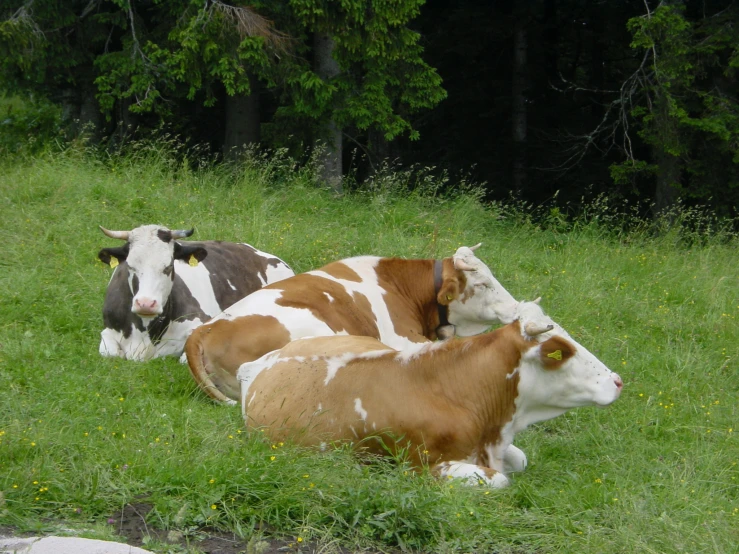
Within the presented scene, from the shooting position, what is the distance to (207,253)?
29.0ft

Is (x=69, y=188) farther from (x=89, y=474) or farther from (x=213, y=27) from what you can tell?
(x=89, y=474)

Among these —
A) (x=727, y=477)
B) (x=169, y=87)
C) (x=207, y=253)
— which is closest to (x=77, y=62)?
(x=169, y=87)

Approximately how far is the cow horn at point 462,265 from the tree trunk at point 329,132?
5.16 meters

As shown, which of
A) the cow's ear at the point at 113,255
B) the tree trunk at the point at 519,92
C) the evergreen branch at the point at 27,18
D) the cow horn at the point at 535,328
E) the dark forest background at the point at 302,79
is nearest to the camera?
the cow horn at the point at 535,328

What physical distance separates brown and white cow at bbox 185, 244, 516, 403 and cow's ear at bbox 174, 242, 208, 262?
102cm

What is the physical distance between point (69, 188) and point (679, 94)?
9075 millimetres

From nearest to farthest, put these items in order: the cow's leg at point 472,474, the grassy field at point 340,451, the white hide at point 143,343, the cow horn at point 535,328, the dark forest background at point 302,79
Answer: the grassy field at point 340,451
the cow's leg at point 472,474
the cow horn at point 535,328
the white hide at point 143,343
the dark forest background at point 302,79

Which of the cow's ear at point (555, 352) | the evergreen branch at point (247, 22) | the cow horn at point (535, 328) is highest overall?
the evergreen branch at point (247, 22)

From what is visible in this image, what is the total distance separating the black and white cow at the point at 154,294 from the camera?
7.73m

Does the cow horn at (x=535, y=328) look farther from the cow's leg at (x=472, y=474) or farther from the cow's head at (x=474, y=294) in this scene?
the cow's head at (x=474, y=294)

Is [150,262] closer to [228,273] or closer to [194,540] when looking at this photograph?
[228,273]

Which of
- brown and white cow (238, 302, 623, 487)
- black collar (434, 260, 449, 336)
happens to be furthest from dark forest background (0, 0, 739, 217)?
brown and white cow (238, 302, 623, 487)

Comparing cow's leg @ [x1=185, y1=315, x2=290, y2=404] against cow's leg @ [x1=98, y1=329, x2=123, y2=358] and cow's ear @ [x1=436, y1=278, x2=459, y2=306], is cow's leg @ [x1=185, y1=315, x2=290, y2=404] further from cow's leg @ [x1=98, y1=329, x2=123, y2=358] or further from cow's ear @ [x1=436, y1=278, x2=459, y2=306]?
cow's ear @ [x1=436, y1=278, x2=459, y2=306]

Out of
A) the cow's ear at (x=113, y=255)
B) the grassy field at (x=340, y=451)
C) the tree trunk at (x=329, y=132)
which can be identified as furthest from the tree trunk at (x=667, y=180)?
the cow's ear at (x=113, y=255)
